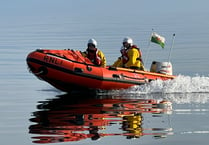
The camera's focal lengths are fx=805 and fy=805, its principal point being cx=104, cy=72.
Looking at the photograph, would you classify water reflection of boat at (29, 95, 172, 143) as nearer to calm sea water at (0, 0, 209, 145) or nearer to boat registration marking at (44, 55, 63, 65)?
calm sea water at (0, 0, 209, 145)

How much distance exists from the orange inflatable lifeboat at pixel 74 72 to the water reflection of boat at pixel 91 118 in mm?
598

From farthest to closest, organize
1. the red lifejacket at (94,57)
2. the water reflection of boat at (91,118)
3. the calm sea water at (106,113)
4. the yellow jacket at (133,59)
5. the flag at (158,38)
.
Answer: the flag at (158,38)
the yellow jacket at (133,59)
the red lifejacket at (94,57)
the water reflection of boat at (91,118)
the calm sea water at (106,113)

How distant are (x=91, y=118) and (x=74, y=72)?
5.09 m

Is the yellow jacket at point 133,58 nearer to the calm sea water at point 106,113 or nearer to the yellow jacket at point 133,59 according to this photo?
the yellow jacket at point 133,59

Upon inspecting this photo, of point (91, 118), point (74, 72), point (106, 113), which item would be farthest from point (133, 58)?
point (91, 118)

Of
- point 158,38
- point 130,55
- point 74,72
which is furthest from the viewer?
point 158,38

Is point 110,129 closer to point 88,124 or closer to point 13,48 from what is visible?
point 88,124

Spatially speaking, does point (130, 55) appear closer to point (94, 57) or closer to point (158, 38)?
point (94, 57)

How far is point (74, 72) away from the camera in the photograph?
A: 71.9 feet

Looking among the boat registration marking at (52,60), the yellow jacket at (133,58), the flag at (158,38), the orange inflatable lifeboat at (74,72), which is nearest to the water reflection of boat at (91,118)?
the orange inflatable lifeboat at (74,72)

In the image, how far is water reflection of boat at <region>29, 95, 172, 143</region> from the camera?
14922 millimetres

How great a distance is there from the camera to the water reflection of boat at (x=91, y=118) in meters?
14.9

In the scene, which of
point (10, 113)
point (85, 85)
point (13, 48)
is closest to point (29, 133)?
point (10, 113)

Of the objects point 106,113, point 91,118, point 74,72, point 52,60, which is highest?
point 52,60
